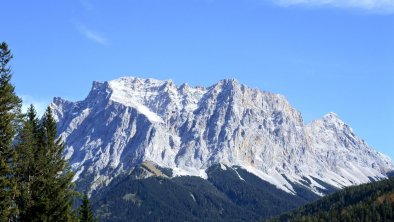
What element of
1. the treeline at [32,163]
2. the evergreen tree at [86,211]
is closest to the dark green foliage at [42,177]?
the treeline at [32,163]

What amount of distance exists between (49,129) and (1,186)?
11032mm

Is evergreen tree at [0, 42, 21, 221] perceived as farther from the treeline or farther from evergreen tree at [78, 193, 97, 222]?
evergreen tree at [78, 193, 97, 222]

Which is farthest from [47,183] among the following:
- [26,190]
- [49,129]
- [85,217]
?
[85,217]

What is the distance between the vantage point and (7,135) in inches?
1578

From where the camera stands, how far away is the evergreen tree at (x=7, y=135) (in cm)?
3825

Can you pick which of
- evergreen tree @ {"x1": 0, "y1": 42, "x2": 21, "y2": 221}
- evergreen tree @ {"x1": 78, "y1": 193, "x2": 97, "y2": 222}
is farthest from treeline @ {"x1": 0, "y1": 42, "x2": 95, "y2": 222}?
evergreen tree @ {"x1": 78, "y1": 193, "x2": 97, "y2": 222}

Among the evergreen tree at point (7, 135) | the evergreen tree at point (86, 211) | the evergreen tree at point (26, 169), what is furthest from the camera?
the evergreen tree at point (86, 211)

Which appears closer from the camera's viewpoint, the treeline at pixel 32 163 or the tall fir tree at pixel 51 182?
the treeline at pixel 32 163

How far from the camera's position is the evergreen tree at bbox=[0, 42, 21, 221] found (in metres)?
38.2

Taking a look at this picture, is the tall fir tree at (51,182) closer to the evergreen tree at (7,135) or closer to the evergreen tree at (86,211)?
the evergreen tree at (7,135)

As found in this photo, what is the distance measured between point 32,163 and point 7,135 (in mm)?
6535

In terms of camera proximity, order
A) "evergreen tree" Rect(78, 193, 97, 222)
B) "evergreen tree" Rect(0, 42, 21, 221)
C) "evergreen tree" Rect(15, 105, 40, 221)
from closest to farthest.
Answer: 1. "evergreen tree" Rect(0, 42, 21, 221)
2. "evergreen tree" Rect(15, 105, 40, 221)
3. "evergreen tree" Rect(78, 193, 97, 222)

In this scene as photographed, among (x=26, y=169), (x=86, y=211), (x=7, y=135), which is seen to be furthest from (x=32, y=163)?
(x=86, y=211)

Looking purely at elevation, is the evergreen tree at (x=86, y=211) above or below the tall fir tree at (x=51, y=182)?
above
